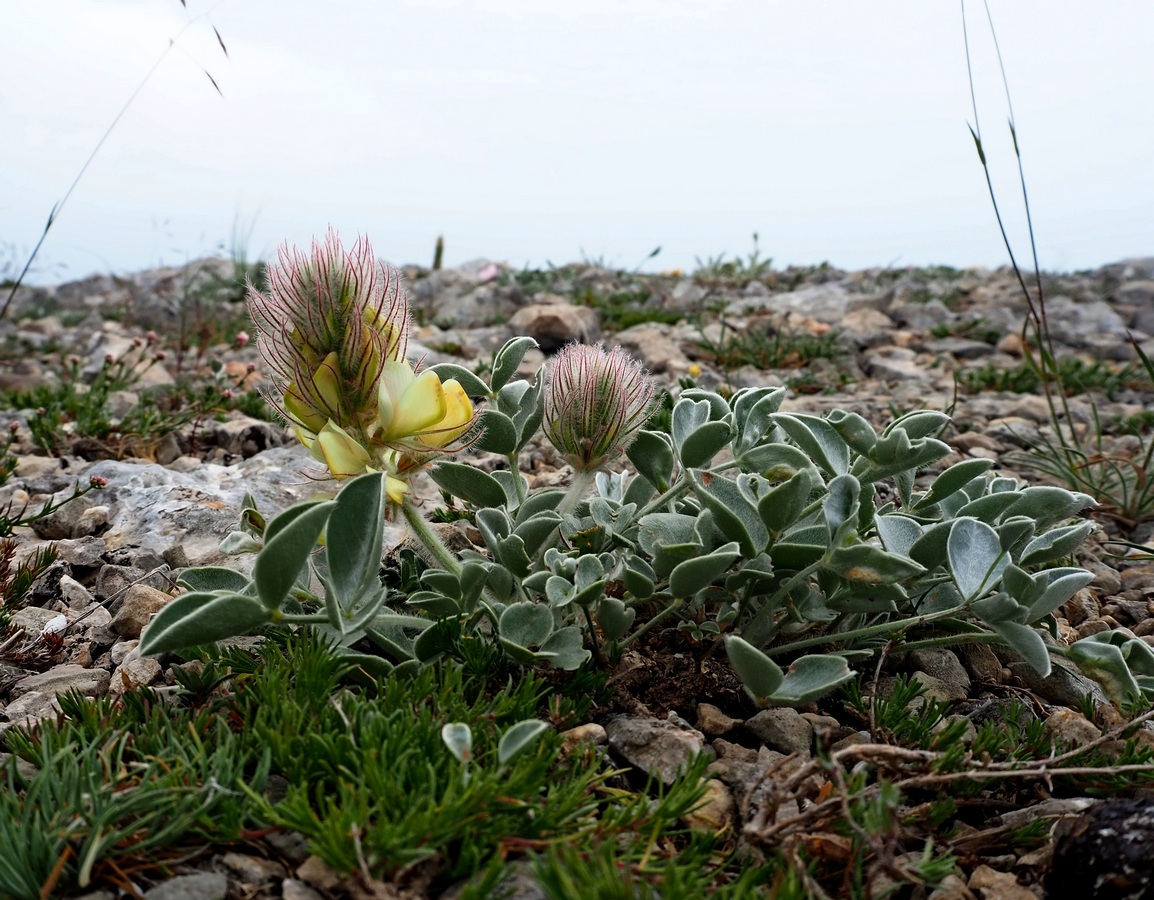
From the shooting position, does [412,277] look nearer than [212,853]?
No

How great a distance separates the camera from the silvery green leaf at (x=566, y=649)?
173 centimetres

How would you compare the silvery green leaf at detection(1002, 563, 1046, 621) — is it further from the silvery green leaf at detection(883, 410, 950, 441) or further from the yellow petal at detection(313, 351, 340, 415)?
the yellow petal at detection(313, 351, 340, 415)

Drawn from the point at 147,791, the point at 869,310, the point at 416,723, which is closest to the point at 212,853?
the point at 147,791

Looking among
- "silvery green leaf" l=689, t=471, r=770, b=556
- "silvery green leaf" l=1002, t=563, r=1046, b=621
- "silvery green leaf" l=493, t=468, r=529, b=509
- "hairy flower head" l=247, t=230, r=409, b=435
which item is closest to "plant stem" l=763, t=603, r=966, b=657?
"silvery green leaf" l=1002, t=563, r=1046, b=621

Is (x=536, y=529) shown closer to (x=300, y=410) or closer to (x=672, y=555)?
(x=672, y=555)

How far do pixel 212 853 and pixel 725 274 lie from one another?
9057mm

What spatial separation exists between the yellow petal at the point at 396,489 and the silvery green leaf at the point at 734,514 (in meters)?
0.56

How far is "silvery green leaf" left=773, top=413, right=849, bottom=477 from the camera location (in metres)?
1.93

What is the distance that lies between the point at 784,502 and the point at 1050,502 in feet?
2.08

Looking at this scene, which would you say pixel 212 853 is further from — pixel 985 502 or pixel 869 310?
pixel 869 310

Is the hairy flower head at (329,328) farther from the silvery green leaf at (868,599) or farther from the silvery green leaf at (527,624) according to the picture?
the silvery green leaf at (868,599)

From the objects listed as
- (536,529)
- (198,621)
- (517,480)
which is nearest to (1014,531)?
(536,529)

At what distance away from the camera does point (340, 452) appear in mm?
1757

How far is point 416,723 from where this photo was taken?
153 centimetres
